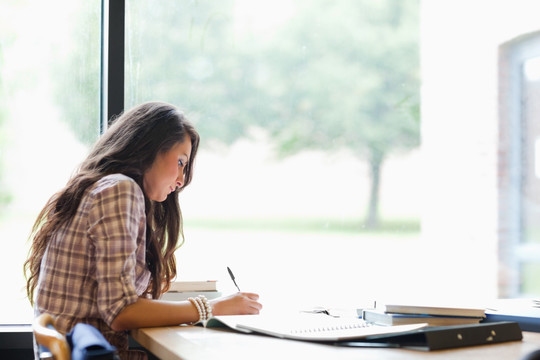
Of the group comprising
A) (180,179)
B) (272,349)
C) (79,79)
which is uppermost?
(79,79)

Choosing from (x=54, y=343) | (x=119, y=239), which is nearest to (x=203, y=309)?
(x=119, y=239)

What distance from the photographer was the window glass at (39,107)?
102 inches

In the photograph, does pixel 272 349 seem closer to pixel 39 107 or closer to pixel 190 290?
pixel 190 290

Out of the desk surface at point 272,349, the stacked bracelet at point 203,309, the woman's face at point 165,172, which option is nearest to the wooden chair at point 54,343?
the desk surface at point 272,349

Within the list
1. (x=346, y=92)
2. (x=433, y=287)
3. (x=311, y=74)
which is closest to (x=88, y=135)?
(x=311, y=74)

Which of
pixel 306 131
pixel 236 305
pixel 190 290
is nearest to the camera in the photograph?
pixel 236 305

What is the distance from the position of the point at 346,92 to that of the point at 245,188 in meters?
0.82

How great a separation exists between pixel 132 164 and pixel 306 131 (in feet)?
5.07

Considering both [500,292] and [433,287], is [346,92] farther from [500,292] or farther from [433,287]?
[500,292]

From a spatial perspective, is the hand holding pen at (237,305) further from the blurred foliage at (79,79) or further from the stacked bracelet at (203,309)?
the blurred foliage at (79,79)

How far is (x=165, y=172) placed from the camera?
1.90 m

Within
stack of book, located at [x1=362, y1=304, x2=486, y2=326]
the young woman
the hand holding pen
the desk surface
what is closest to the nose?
the young woman

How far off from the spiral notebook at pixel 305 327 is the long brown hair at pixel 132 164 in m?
0.38

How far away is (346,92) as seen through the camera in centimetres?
351
